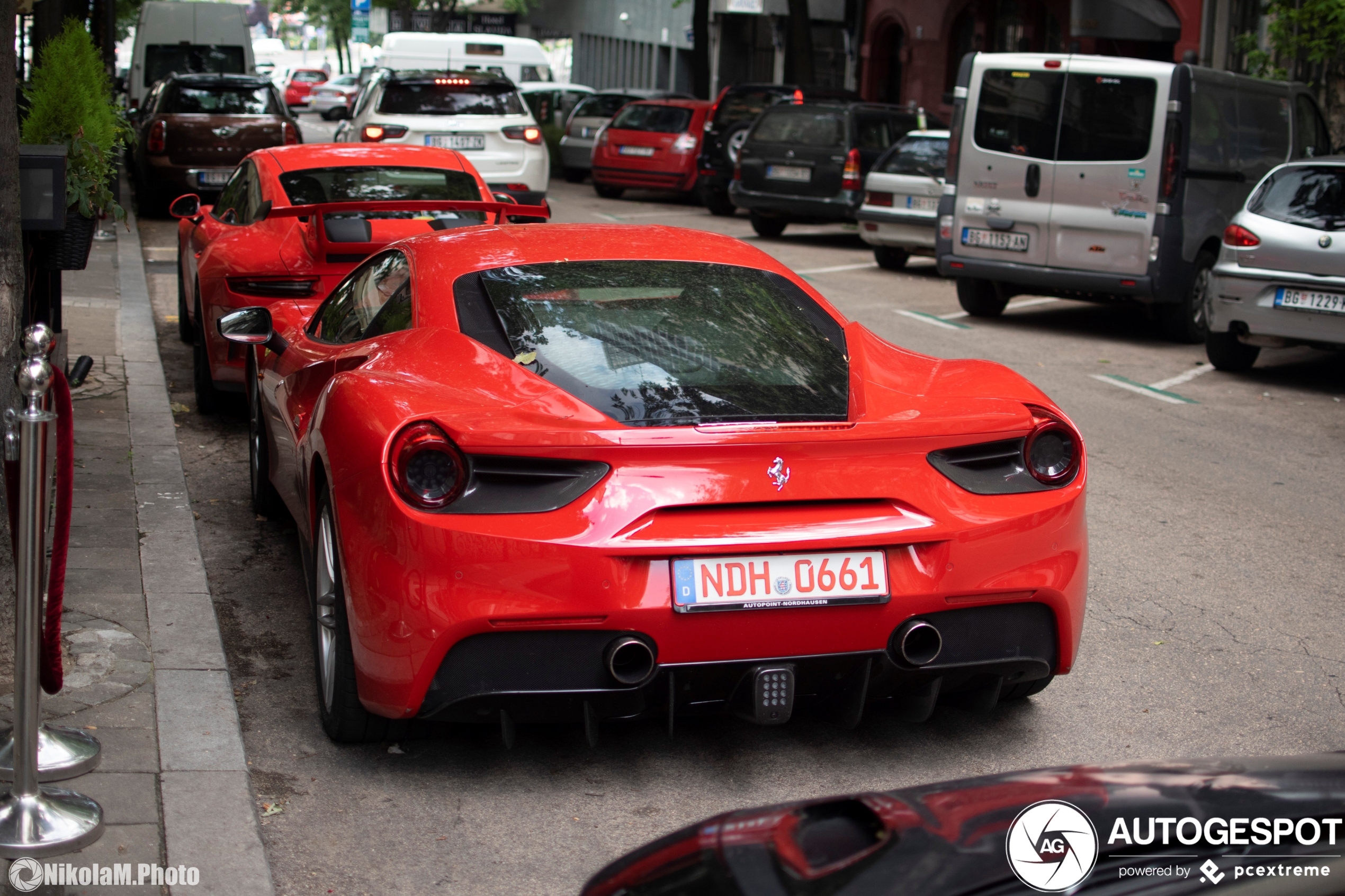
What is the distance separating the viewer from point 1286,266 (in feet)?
34.1

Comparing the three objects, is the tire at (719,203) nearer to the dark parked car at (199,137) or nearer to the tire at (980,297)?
the dark parked car at (199,137)

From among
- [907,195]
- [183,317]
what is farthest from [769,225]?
[183,317]

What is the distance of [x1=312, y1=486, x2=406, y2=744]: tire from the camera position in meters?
3.85

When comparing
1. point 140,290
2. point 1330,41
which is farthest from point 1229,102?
point 140,290

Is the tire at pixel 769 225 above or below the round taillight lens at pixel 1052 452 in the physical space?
below

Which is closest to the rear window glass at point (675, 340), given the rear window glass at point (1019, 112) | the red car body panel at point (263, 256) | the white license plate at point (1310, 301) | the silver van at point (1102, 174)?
the red car body panel at point (263, 256)

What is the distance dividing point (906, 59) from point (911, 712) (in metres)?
30.0

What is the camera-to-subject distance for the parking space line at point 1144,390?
32.6 feet

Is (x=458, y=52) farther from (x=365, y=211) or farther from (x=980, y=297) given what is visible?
(x=365, y=211)

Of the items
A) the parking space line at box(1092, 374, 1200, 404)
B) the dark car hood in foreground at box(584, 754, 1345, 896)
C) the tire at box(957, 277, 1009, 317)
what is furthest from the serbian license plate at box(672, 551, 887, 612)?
the tire at box(957, 277, 1009, 317)

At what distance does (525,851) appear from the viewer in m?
3.51

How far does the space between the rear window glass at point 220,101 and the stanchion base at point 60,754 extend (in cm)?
1593

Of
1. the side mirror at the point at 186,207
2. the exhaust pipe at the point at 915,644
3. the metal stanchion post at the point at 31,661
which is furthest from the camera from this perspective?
the side mirror at the point at 186,207

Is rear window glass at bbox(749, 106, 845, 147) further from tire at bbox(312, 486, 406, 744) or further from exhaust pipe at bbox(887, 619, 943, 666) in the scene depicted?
exhaust pipe at bbox(887, 619, 943, 666)
